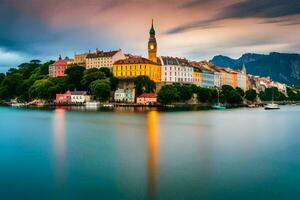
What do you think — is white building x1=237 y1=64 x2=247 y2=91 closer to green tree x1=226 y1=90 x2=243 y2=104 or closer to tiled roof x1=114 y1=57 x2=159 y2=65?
green tree x1=226 y1=90 x2=243 y2=104

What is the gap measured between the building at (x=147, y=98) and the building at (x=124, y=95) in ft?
5.99

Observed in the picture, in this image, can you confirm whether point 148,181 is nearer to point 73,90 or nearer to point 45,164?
point 45,164

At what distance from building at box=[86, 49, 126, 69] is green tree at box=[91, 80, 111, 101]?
9.62m

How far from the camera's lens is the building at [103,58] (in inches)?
2788

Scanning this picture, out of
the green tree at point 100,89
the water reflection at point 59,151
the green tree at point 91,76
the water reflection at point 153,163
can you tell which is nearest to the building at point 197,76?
the green tree at point 91,76

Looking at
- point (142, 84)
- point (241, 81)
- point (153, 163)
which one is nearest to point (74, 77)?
point (142, 84)

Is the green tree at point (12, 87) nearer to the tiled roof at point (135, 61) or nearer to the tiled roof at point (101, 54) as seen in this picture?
the tiled roof at point (101, 54)

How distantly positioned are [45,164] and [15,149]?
411 cm

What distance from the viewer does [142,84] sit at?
204ft

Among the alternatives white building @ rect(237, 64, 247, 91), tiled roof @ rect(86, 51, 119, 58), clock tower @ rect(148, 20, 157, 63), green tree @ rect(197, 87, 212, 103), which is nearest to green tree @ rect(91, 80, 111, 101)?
tiled roof @ rect(86, 51, 119, 58)

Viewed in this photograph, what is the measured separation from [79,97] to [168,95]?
46.0 feet

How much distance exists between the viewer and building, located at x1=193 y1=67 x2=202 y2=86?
75.1 m

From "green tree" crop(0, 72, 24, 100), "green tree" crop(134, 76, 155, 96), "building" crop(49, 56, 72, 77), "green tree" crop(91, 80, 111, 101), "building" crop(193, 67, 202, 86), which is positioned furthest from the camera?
"building" crop(49, 56, 72, 77)

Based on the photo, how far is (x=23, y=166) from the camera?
1388cm
